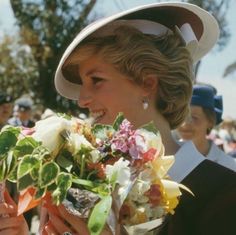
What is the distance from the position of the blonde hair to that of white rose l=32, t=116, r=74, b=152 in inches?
17.8

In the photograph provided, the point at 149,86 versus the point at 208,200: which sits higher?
the point at 149,86

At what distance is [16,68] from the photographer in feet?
99.1

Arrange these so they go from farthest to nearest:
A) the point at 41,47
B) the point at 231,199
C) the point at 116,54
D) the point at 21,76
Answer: the point at 21,76
the point at 41,47
the point at 116,54
the point at 231,199

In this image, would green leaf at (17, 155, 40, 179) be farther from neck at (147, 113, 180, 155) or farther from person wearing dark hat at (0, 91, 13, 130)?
person wearing dark hat at (0, 91, 13, 130)

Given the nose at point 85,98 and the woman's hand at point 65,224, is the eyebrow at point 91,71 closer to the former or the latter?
the nose at point 85,98

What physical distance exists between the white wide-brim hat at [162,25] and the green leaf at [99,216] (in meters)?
0.72

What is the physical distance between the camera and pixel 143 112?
2322 mm

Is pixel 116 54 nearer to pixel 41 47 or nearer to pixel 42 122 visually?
pixel 42 122

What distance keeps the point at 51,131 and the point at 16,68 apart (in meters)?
28.8

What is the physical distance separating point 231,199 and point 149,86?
0.51m

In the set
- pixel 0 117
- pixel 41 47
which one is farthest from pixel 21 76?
pixel 0 117

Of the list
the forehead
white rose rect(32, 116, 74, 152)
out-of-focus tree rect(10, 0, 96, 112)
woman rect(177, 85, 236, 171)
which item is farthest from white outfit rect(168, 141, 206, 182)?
out-of-focus tree rect(10, 0, 96, 112)

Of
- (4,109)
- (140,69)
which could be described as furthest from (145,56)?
(4,109)

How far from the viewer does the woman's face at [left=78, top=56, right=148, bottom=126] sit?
89.8 inches
